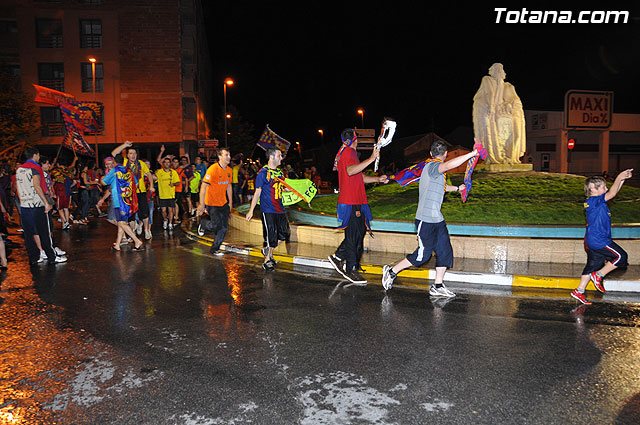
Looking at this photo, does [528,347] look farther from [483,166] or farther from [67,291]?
[483,166]

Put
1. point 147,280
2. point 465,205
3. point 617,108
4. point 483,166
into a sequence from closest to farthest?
point 147,280 < point 465,205 < point 483,166 < point 617,108

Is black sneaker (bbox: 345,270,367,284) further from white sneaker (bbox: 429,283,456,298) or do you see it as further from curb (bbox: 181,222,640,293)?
white sneaker (bbox: 429,283,456,298)

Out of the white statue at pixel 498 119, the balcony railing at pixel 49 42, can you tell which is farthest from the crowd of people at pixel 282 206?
the balcony railing at pixel 49 42

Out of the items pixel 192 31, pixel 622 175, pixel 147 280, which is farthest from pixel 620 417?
pixel 192 31

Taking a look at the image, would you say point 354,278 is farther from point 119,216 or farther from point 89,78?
point 89,78

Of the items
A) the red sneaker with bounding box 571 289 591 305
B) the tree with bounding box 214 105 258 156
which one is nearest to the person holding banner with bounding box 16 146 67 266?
the red sneaker with bounding box 571 289 591 305

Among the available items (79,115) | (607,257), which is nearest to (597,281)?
(607,257)

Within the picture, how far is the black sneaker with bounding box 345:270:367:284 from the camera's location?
7.37 m

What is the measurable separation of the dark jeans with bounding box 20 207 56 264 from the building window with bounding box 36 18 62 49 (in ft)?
107

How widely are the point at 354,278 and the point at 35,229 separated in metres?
5.88

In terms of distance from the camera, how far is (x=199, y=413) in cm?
342

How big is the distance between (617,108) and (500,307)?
199ft

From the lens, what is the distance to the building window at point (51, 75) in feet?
118

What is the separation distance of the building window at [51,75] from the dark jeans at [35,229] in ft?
103
